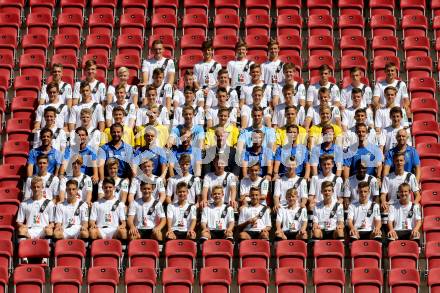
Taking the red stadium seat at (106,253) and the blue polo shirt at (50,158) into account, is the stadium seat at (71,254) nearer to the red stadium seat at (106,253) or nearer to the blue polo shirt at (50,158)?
the red stadium seat at (106,253)

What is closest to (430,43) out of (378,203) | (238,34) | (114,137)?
Result: (238,34)

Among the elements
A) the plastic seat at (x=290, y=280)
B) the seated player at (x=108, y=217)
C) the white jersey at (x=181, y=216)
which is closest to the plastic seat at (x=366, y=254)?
the plastic seat at (x=290, y=280)

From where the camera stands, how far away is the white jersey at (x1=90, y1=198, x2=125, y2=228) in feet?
64.4

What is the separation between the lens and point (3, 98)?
22406 mm

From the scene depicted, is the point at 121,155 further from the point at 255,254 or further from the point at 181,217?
the point at 255,254

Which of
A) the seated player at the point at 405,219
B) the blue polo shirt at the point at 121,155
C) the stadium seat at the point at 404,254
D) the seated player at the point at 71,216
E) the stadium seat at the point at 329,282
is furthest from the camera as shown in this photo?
the blue polo shirt at the point at 121,155

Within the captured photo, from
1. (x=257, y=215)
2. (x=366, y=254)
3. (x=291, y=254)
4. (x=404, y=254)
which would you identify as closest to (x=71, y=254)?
(x=257, y=215)

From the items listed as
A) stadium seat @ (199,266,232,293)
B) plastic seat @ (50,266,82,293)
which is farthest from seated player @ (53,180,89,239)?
stadium seat @ (199,266,232,293)

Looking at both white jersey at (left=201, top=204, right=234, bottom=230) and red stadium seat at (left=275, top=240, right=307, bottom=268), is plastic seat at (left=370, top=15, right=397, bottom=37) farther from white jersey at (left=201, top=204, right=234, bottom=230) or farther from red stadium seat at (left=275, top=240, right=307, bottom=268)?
red stadium seat at (left=275, top=240, right=307, bottom=268)

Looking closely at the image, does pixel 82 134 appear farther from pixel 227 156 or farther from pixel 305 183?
pixel 305 183

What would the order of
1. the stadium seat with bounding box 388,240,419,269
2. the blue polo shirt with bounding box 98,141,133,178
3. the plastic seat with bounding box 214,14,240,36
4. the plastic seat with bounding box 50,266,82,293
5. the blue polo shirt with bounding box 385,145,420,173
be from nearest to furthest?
the plastic seat with bounding box 50,266,82,293, the stadium seat with bounding box 388,240,419,269, the blue polo shirt with bounding box 385,145,420,173, the blue polo shirt with bounding box 98,141,133,178, the plastic seat with bounding box 214,14,240,36

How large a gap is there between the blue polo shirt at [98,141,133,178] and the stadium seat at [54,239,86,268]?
162 centimetres

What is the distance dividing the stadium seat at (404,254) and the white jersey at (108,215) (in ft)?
13.0

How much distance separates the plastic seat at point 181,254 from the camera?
752 inches
